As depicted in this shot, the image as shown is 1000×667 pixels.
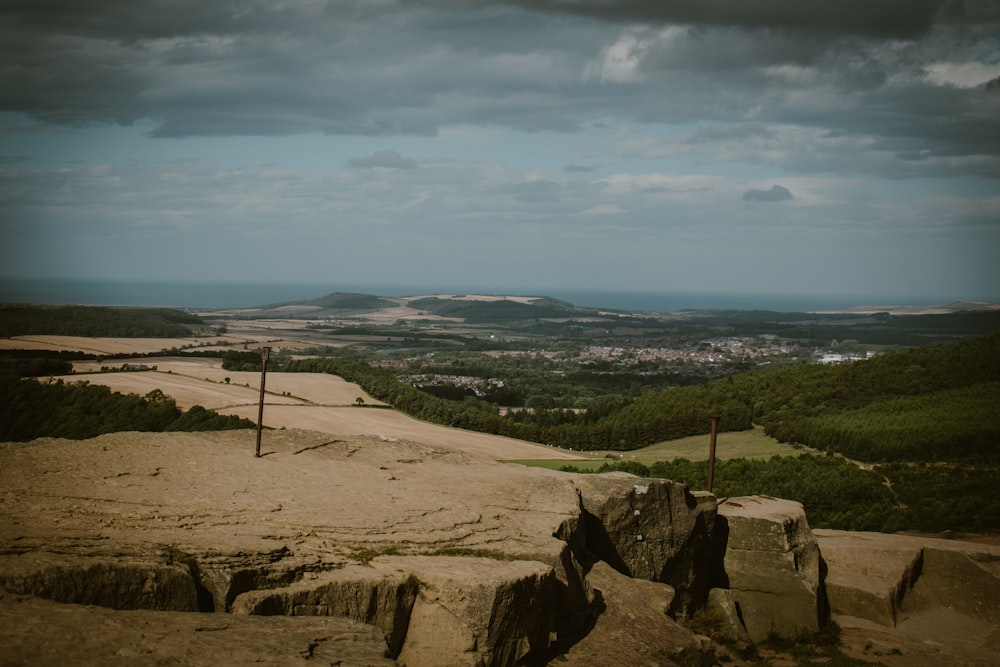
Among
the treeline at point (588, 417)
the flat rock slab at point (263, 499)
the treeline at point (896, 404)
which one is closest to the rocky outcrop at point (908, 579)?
the flat rock slab at point (263, 499)

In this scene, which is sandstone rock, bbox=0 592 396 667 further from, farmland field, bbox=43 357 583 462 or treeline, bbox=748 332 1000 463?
treeline, bbox=748 332 1000 463

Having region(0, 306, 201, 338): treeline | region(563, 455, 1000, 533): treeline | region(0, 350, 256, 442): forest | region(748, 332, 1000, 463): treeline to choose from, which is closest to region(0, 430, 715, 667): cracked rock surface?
region(0, 350, 256, 442): forest

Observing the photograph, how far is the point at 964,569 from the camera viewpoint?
19.8 metres

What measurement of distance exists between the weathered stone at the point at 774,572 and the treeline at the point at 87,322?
27323 mm

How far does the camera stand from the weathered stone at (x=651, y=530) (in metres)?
16.3

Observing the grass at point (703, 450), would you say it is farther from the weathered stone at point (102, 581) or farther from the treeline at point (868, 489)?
the weathered stone at point (102, 581)

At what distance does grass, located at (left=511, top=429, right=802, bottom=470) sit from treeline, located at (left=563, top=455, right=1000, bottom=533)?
560 cm

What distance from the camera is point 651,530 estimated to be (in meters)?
17.0

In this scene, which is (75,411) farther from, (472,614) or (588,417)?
(588,417)

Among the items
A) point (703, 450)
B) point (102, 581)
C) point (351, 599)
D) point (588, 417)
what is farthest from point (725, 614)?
point (588, 417)

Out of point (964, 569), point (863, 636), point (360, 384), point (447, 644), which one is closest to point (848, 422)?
point (964, 569)

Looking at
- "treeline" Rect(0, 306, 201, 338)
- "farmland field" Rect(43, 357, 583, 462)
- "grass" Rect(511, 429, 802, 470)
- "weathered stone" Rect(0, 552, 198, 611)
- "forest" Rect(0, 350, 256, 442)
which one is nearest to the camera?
"weathered stone" Rect(0, 552, 198, 611)

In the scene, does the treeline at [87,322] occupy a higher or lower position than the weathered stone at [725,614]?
higher

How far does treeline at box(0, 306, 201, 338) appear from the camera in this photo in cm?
3229
